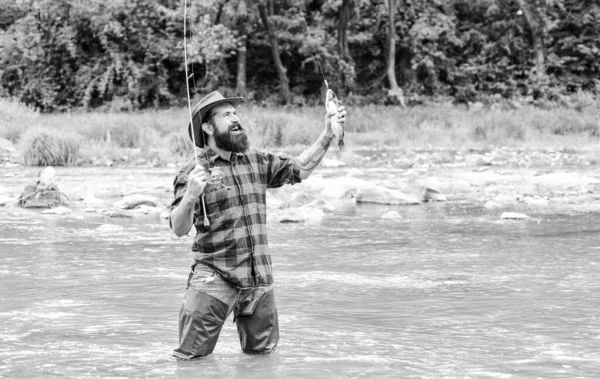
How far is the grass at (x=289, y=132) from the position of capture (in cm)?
1905

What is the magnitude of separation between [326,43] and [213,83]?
3969 millimetres

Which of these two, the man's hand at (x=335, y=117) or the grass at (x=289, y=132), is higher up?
the man's hand at (x=335, y=117)

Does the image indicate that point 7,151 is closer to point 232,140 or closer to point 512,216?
point 512,216

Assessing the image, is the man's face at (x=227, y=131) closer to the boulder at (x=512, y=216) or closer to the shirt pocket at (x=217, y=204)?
the shirt pocket at (x=217, y=204)

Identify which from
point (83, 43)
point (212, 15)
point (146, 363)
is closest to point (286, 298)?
point (146, 363)

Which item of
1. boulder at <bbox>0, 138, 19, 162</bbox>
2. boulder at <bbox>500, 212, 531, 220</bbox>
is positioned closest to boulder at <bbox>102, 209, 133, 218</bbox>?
boulder at <bbox>500, 212, 531, 220</bbox>

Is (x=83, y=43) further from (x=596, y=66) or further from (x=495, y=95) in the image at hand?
(x=596, y=66)

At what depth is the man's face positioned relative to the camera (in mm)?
4754

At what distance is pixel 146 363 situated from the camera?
5.23 m

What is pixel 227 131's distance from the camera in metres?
4.76

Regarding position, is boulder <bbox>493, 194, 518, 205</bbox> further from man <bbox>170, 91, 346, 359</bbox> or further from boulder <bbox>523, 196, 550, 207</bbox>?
man <bbox>170, 91, 346, 359</bbox>

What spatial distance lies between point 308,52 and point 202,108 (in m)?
28.0

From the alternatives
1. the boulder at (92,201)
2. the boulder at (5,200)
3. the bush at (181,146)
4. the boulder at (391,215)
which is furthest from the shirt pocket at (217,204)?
the bush at (181,146)

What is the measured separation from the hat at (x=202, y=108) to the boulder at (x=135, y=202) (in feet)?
25.2
